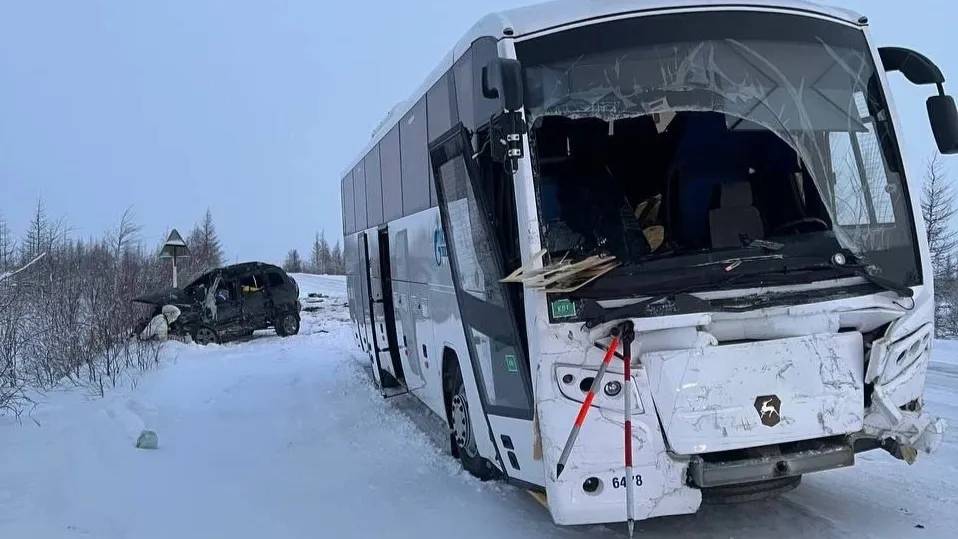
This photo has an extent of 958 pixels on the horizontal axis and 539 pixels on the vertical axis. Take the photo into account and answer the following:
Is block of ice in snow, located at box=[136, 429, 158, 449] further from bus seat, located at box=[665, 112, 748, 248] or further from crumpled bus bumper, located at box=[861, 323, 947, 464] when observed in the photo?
crumpled bus bumper, located at box=[861, 323, 947, 464]

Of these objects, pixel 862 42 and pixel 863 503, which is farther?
pixel 863 503

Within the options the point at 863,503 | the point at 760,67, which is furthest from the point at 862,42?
the point at 863,503

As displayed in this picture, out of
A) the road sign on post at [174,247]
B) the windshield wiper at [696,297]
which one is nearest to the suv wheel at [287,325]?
the road sign on post at [174,247]

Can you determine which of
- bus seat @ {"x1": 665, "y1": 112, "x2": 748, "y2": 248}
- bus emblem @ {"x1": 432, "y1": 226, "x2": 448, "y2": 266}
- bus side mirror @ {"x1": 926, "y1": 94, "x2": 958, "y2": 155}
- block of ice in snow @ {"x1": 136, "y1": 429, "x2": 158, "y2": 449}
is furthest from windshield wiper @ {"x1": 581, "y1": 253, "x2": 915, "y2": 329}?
block of ice in snow @ {"x1": 136, "y1": 429, "x2": 158, "y2": 449}

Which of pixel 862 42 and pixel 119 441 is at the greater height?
pixel 862 42

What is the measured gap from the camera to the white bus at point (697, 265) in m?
3.97

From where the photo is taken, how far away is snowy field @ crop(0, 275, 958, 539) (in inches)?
191

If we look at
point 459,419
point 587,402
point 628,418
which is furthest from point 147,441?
point 628,418

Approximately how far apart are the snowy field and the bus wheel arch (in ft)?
0.57

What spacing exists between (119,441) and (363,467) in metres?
2.64

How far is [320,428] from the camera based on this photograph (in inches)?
338

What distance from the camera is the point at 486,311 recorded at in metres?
4.86

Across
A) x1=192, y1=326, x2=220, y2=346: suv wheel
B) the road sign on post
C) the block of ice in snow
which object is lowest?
the block of ice in snow

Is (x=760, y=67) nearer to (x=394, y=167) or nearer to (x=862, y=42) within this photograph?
(x=862, y=42)
